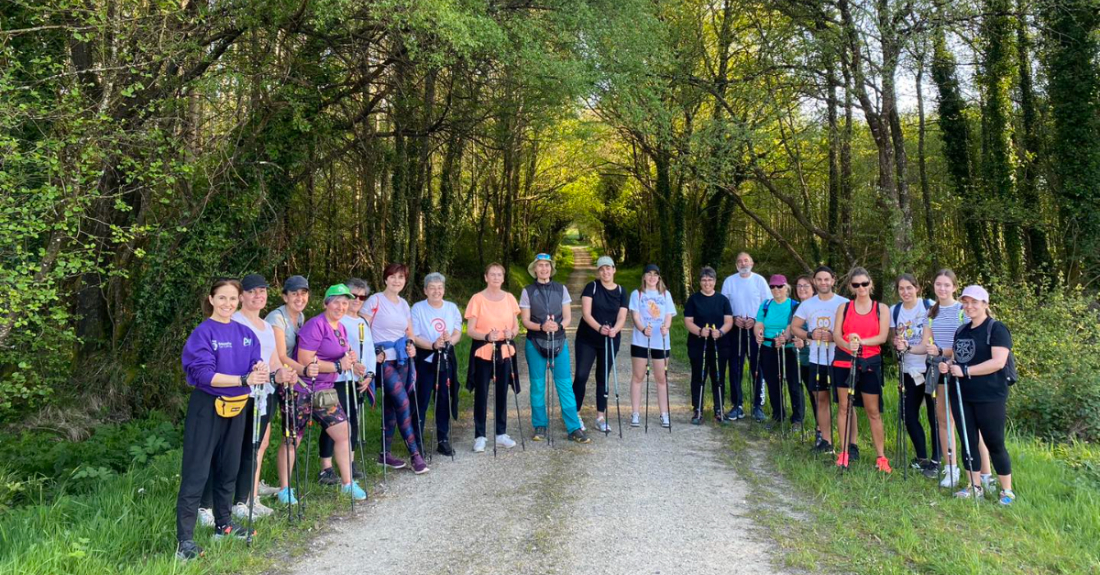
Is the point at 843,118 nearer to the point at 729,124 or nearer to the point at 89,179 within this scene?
the point at 729,124

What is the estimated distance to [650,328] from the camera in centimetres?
739

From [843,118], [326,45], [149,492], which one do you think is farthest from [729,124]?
[149,492]

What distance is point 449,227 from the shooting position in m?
18.7

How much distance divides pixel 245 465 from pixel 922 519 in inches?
192

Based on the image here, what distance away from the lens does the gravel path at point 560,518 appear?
13.3 feet

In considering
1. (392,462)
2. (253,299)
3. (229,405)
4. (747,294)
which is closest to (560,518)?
(392,462)

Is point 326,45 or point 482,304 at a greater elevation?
point 326,45

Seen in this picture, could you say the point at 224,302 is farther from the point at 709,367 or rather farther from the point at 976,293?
the point at 709,367

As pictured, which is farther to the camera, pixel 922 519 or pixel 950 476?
pixel 950 476

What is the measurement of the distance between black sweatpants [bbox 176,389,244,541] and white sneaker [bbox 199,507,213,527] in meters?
0.19

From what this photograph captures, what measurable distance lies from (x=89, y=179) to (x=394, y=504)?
4997 mm

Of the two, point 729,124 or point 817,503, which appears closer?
point 817,503

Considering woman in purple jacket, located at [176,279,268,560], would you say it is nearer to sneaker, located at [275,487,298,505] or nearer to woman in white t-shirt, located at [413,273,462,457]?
sneaker, located at [275,487,298,505]

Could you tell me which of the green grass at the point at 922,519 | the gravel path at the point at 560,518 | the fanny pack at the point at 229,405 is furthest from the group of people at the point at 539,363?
the gravel path at the point at 560,518
